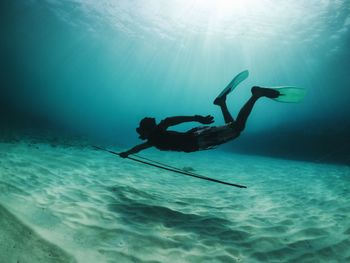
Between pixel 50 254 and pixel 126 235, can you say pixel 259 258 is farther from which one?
pixel 50 254

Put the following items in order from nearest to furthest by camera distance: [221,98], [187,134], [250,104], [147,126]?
[147,126]
[187,134]
[250,104]
[221,98]

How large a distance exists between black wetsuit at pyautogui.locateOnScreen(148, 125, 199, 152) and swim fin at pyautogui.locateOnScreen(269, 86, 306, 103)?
99.3 inches

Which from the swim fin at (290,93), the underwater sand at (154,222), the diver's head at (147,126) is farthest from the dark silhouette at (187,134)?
the underwater sand at (154,222)

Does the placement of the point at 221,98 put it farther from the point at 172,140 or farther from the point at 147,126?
the point at 147,126

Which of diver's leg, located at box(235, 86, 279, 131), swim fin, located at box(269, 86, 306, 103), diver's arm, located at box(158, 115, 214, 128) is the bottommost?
diver's arm, located at box(158, 115, 214, 128)

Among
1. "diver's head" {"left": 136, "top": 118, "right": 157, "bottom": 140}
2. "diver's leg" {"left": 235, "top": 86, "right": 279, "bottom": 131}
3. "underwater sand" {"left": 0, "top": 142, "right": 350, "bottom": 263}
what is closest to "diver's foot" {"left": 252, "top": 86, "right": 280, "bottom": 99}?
"diver's leg" {"left": 235, "top": 86, "right": 279, "bottom": 131}

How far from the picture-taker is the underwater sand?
15.0 feet

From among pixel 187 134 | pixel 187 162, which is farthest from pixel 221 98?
pixel 187 162

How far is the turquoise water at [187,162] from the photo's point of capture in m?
5.06

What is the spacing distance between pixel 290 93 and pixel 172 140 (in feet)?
10.6

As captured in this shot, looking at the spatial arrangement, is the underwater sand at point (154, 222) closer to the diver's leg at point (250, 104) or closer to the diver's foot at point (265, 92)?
the diver's leg at point (250, 104)

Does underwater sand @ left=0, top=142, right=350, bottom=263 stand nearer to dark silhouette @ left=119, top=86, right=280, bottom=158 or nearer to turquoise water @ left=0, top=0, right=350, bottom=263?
turquoise water @ left=0, top=0, right=350, bottom=263

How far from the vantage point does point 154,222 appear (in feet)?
20.5

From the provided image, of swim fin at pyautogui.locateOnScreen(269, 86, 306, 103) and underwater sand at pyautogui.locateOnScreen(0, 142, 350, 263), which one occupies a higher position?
swim fin at pyautogui.locateOnScreen(269, 86, 306, 103)
